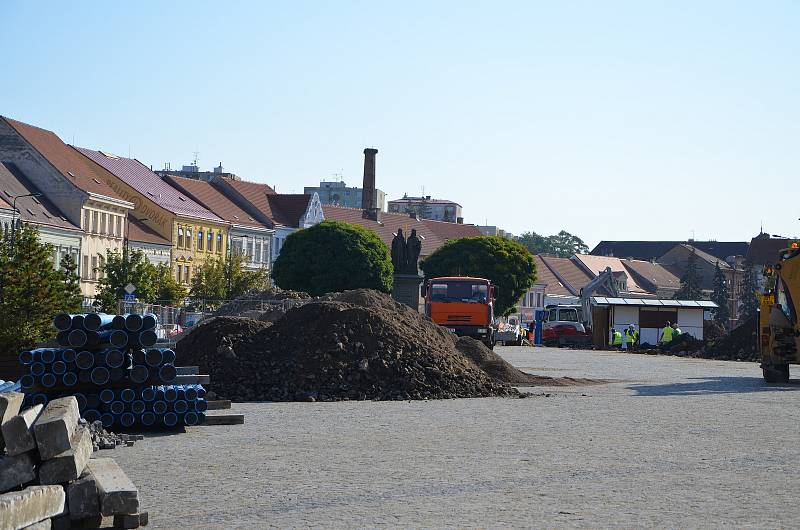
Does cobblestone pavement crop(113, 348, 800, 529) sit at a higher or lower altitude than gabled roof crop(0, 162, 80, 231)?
lower

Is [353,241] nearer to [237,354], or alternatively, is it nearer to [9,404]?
[237,354]

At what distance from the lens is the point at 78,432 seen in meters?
11.6

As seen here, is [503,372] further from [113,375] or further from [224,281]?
[224,281]

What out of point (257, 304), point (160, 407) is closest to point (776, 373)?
point (160, 407)

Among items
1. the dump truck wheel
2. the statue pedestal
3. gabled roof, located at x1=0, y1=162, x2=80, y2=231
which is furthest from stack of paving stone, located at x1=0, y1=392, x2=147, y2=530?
gabled roof, located at x1=0, y1=162, x2=80, y2=231

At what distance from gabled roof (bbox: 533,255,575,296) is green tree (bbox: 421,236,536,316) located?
57213 millimetres

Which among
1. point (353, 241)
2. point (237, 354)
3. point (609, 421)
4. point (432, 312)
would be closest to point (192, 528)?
point (609, 421)

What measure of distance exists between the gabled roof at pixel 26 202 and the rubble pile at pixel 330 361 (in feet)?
176

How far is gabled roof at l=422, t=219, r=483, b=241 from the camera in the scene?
15862 centimetres

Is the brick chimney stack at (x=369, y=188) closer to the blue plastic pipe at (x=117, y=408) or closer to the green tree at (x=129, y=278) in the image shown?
the green tree at (x=129, y=278)

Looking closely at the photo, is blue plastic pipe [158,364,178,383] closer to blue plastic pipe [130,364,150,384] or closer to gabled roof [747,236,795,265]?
blue plastic pipe [130,364,150,384]

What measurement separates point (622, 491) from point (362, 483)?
248cm

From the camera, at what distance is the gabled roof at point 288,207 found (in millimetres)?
128375

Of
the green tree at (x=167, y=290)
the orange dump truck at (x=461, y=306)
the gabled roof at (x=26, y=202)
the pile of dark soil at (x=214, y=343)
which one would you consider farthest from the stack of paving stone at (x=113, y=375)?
the gabled roof at (x=26, y=202)
